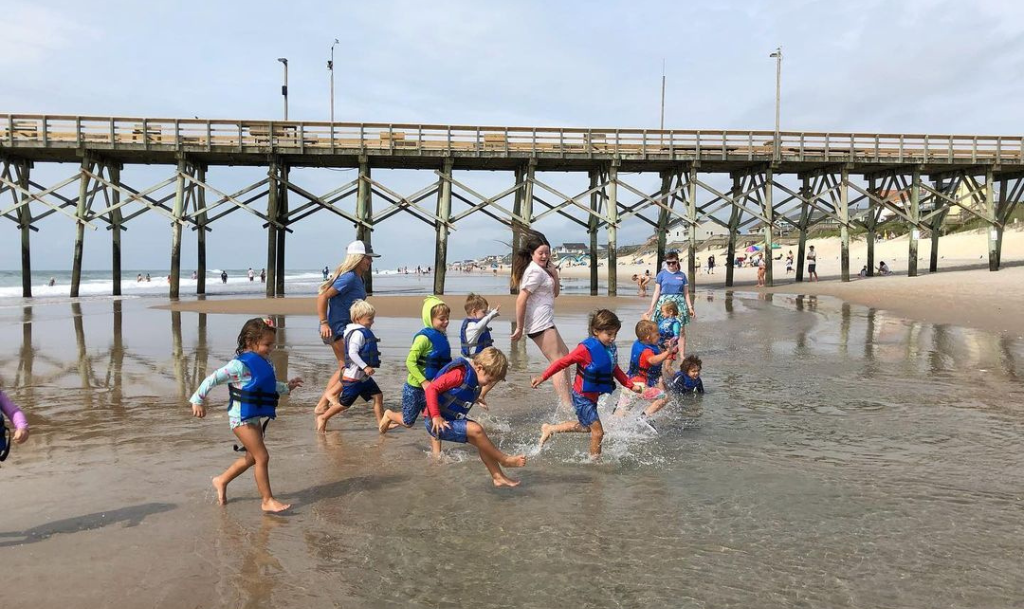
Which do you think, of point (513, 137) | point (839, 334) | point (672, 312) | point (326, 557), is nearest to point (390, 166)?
point (513, 137)

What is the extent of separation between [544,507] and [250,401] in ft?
6.12

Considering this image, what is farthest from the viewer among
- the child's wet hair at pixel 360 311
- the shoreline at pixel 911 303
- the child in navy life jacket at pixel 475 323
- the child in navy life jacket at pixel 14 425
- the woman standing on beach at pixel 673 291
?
the shoreline at pixel 911 303

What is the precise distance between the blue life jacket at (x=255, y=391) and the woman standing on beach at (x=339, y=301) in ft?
6.03

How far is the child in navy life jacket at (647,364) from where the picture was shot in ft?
19.5

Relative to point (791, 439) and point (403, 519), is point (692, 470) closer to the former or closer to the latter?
point (791, 439)

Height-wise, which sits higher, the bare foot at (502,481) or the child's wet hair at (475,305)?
the child's wet hair at (475,305)

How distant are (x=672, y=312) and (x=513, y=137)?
17326mm

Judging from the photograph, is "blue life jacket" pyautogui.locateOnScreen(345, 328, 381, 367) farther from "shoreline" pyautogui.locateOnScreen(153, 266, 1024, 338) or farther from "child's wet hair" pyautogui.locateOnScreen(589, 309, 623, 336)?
"shoreline" pyautogui.locateOnScreen(153, 266, 1024, 338)

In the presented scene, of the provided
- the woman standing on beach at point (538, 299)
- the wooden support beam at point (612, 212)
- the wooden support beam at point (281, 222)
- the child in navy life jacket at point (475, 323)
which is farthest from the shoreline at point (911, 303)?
the child in navy life jacket at point (475, 323)

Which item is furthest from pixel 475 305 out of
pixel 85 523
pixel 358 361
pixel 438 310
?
pixel 85 523

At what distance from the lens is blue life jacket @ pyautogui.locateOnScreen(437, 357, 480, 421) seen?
4363 mm

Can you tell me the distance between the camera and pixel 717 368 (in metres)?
8.91

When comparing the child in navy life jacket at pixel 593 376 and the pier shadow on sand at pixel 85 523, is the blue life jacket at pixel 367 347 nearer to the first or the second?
the child in navy life jacket at pixel 593 376

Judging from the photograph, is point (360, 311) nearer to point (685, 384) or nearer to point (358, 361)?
point (358, 361)
